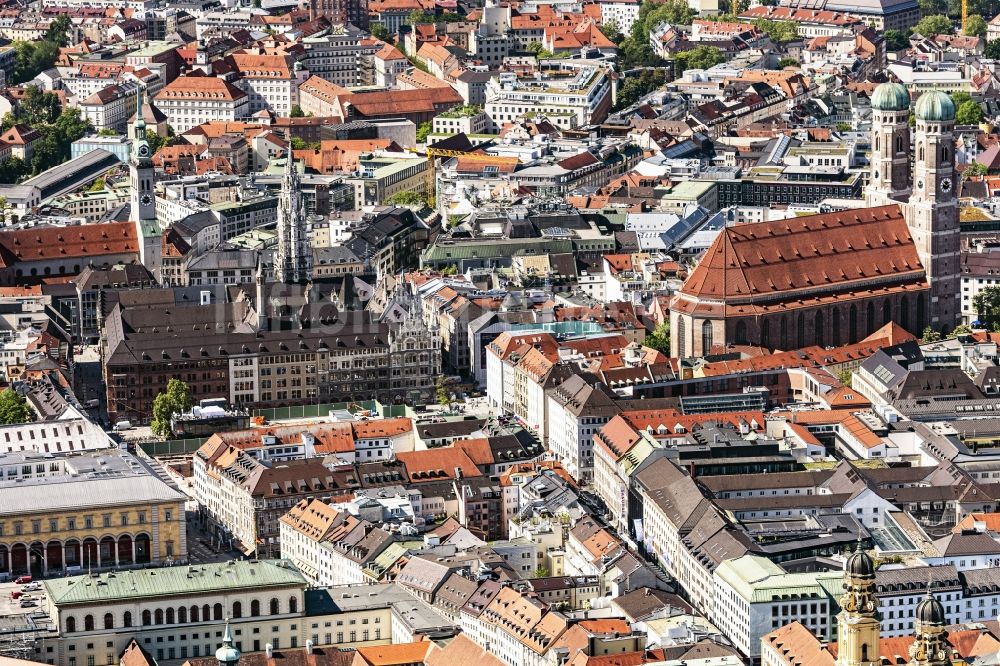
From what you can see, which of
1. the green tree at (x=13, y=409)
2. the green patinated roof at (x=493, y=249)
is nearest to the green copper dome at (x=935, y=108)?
the green patinated roof at (x=493, y=249)

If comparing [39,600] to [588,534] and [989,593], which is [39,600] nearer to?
[588,534]

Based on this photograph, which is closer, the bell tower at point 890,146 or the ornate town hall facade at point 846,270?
the ornate town hall facade at point 846,270

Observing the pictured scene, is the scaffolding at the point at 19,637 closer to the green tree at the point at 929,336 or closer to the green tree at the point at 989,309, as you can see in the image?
the green tree at the point at 929,336

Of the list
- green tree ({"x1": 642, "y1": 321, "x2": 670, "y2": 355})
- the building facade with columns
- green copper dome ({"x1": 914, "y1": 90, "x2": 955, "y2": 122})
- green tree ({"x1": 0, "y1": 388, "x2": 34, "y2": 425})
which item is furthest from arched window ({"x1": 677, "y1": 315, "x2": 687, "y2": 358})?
the building facade with columns

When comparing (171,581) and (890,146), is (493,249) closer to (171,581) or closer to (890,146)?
(890,146)

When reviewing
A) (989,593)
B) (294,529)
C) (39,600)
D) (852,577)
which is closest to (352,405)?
(294,529)

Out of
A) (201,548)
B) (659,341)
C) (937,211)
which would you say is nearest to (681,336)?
(659,341)
